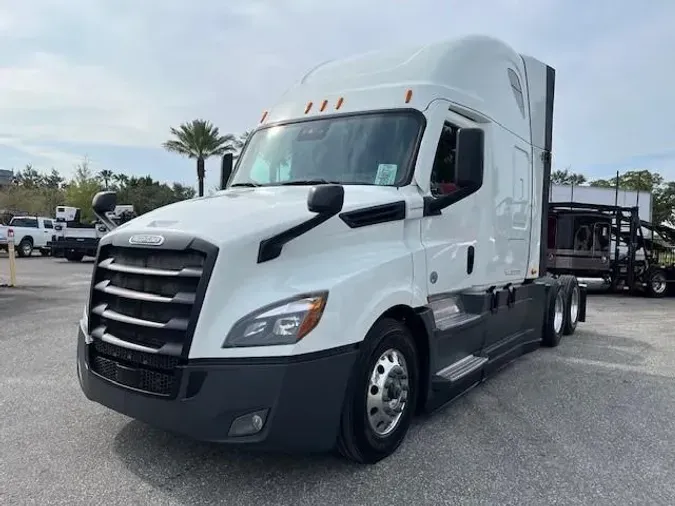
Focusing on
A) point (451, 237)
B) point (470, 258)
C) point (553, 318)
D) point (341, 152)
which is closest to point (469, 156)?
point (451, 237)

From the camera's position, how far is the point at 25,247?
27.0 metres

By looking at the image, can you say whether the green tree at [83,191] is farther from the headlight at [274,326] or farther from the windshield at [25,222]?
the headlight at [274,326]

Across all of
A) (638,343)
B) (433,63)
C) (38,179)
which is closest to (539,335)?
(638,343)

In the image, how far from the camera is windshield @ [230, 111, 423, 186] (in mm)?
4379

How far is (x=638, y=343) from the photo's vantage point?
8.27m

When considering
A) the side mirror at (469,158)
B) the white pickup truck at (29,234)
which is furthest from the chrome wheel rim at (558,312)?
the white pickup truck at (29,234)

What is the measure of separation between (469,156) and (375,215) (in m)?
0.89

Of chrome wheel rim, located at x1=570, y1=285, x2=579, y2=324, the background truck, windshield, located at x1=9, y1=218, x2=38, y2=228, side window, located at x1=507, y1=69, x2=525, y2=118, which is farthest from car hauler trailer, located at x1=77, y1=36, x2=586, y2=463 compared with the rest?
windshield, located at x1=9, y1=218, x2=38, y2=228

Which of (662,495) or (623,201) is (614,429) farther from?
(623,201)

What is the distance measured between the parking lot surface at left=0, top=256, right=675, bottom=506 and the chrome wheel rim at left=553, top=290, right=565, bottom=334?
5.17 ft

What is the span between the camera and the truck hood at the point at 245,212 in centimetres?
337

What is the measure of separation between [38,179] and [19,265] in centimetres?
6259

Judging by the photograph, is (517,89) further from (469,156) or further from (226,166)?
(226,166)

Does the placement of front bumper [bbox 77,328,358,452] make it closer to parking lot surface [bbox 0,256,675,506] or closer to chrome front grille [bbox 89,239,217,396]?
chrome front grille [bbox 89,239,217,396]
